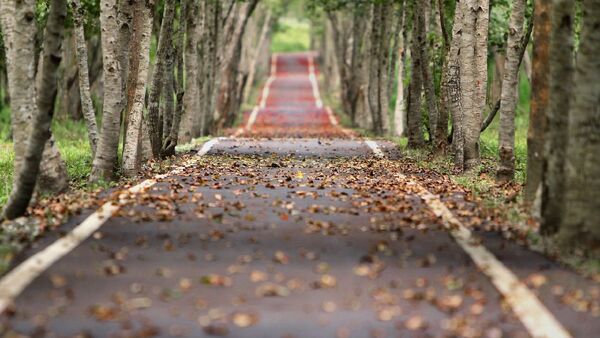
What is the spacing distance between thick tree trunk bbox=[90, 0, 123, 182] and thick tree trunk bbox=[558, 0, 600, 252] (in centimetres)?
823

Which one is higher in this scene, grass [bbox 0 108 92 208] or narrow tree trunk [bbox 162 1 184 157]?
narrow tree trunk [bbox 162 1 184 157]

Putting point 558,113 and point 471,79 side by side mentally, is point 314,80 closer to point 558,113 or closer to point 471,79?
point 471,79

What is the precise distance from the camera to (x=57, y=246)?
35.2ft

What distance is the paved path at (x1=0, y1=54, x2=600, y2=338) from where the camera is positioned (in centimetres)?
782

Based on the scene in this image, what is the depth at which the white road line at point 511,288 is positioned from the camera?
7758 mm

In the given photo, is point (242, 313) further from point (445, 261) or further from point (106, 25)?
point (106, 25)

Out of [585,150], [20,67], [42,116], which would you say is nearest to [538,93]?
[585,150]

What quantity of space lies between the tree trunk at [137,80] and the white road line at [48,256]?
4.27 metres

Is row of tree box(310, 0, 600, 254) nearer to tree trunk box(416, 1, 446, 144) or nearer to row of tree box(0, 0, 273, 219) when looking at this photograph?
tree trunk box(416, 1, 446, 144)

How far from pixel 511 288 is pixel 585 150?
2.21 meters

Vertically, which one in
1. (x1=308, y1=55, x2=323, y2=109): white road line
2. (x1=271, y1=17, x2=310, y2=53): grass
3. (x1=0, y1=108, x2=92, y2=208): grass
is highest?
(x1=0, y1=108, x2=92, y2=208): grass

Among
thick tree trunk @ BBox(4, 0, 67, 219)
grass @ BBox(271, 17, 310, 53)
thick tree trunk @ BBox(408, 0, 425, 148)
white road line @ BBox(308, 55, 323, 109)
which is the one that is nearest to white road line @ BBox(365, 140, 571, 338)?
thick tree trunk @ BBox(4, 0, 67, 219)

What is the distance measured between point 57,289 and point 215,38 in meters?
26.8

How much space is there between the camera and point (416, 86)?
25.1 meters
